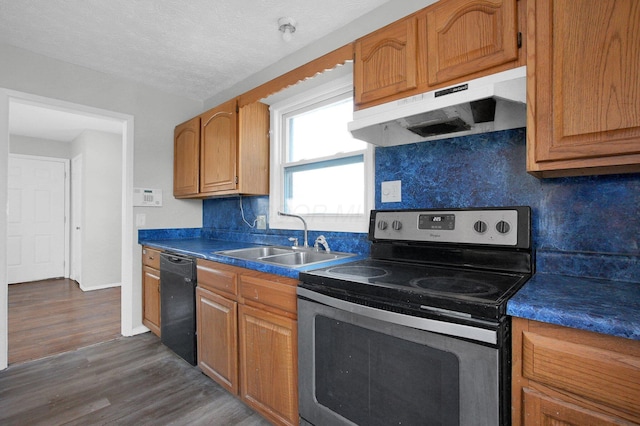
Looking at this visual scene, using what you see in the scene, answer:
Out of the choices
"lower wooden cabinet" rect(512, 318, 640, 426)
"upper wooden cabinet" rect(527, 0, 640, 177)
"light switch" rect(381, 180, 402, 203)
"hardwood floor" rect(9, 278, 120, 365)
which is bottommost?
"hardwood floor" rect(9, 278, 120, 365)

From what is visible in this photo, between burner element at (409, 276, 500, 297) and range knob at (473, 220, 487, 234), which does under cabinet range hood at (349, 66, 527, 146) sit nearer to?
range knob at (473, 220, 487, 234)

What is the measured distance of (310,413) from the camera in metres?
1.32

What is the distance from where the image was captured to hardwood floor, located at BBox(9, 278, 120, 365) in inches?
102

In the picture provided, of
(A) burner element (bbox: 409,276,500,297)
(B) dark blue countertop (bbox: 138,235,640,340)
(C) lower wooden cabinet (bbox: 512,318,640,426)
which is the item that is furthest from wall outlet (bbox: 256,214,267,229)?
(C) lower wooden cabinet (bbox: 512,318,640,426)

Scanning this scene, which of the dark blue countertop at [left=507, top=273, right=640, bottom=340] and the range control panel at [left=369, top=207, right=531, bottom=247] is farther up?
the range control panel at [left=369, top=207, right=531, bottom=247]

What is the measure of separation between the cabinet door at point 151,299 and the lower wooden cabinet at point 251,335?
2.64 feet

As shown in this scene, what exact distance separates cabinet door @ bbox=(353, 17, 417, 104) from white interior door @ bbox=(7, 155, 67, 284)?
576cm

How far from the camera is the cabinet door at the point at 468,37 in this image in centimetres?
113

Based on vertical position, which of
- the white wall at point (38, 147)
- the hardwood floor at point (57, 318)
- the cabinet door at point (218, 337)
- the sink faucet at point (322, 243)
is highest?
the white wall at point (38, 147)

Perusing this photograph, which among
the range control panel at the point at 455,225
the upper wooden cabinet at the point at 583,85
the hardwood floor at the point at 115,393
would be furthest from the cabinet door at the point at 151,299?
the upper wooden cabinet at the point at 583,85

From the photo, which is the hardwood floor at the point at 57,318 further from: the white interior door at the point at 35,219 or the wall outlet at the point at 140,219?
the wall outlet at the point at 140,219

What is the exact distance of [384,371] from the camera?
41.4 inches

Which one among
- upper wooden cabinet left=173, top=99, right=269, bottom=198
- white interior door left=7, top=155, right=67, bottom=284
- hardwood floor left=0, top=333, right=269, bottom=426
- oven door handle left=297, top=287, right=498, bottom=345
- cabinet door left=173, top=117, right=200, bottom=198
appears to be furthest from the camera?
white interior door left=7, top=155, right=67, bottom=284

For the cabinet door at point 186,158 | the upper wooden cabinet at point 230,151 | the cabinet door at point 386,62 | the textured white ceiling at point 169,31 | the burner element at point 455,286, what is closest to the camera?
the burner element at point 455,286
